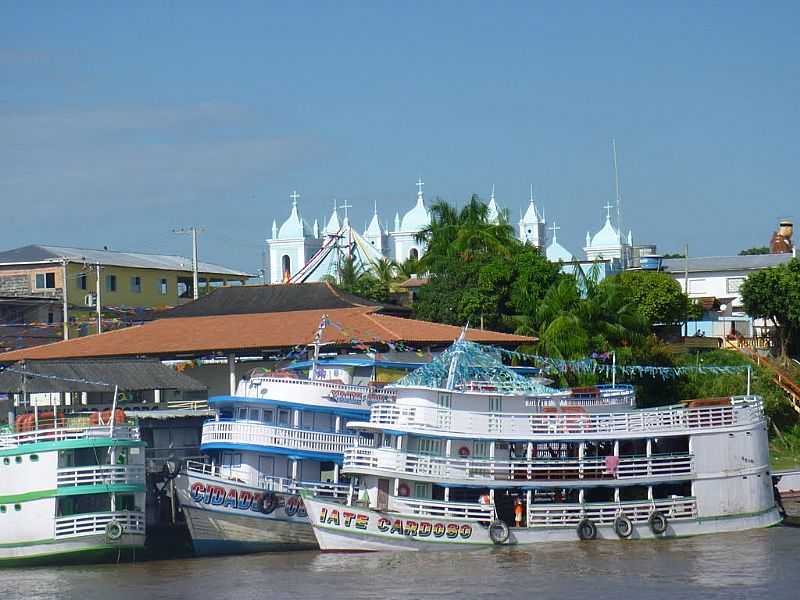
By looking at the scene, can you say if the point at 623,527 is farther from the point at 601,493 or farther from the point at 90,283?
the point at 90,283

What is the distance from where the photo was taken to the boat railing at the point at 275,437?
32312mm

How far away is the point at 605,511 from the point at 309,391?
7455 millimetres

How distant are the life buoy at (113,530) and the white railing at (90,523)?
116mm

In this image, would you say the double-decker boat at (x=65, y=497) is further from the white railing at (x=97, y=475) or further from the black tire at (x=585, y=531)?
the black tire at (x=585, y=531)

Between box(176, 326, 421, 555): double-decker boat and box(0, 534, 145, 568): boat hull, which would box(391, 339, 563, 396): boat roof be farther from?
box(0, 534, 145, 568): boat hull

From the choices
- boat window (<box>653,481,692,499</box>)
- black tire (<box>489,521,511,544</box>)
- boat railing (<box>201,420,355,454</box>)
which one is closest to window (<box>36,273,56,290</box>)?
boat railing (<box>201,420,355,454</box>)

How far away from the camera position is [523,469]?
30641 mm

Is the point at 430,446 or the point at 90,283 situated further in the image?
the point at 90,283

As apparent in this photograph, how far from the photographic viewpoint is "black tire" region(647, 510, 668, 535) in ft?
102

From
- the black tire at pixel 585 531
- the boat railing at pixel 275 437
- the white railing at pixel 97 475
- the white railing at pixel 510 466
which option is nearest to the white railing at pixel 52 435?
the white railing at pixel 97 475

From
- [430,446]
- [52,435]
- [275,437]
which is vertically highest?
[52,435]

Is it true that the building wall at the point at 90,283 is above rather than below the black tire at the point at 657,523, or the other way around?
above

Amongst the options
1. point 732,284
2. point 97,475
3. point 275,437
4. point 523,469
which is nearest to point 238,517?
point 275,437

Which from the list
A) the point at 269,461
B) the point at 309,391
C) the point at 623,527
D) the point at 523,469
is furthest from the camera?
the point at 309,391
